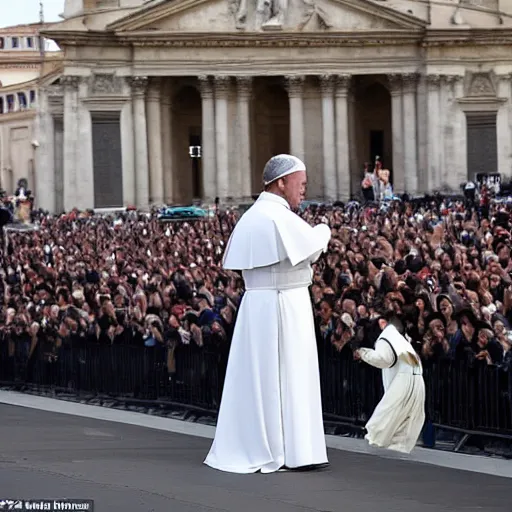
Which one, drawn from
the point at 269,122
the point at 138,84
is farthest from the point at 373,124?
the point at 138,84

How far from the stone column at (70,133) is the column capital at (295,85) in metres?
8.84

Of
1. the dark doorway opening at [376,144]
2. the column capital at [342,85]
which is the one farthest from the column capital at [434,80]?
the dark doorway opening at [376,144]

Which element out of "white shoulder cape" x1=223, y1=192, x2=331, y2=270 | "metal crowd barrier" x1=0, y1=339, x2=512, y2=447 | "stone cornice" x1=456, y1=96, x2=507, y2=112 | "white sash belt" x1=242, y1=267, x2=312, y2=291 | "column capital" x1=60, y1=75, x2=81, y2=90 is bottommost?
"metal crowd barrier" x1=0, y1=339, x2=512, y2=447

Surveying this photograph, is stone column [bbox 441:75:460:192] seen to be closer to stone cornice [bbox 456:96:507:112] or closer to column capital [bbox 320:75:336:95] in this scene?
stone cornice [bbox 456:96:507:112]

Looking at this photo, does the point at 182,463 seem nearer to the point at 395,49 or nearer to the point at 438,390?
the point at 438,390

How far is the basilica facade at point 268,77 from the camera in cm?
7288

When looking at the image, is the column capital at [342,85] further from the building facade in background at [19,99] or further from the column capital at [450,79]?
the building facade in background at [19,99]

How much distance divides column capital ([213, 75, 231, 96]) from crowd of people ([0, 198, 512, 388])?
117 feet

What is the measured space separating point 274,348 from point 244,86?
63.9 meters

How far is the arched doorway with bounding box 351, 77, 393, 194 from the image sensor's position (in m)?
80.5

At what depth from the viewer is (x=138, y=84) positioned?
73.9 metres

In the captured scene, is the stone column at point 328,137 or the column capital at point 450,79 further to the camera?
the stone column at point 328,137

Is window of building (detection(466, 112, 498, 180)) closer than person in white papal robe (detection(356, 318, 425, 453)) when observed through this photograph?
No

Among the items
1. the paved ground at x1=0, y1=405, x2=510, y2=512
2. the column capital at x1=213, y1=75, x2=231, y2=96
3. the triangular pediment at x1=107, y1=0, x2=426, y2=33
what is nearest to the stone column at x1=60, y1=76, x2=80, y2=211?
the triangular pediment at x1=107, y1=0, x2=426, y2=33
